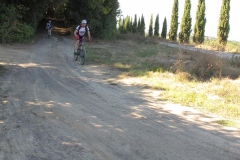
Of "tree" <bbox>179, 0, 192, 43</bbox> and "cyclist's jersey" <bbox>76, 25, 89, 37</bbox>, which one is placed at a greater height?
"tree" <bbox>179, 0, 192, 43</bbox>

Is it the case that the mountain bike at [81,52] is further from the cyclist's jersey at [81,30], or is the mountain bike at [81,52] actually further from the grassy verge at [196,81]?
the grassy verge at [196,81]

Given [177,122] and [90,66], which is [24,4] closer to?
[90,66]

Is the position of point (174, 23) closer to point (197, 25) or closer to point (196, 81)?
point (197, 25)

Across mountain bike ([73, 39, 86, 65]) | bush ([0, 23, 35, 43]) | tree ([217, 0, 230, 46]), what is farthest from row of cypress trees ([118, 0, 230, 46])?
mountain bike ([73, 39, 86, 65])

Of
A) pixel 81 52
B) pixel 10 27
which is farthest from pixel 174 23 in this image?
pixel 81 52

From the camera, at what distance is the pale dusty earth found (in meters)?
4.04

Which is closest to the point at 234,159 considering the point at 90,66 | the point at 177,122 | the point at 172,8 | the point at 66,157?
the point at 177,122

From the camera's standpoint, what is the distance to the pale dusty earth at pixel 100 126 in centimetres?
404

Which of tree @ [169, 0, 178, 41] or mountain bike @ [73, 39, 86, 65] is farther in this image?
tree @ [169, 0, 178, 41]

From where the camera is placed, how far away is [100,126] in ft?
16.5

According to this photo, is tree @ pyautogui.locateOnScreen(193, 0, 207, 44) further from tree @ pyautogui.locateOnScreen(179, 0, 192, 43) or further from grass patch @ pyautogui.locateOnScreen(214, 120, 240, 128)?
grass patch @ pyautogui.locateOnScreen(214, 120, 240, 128)

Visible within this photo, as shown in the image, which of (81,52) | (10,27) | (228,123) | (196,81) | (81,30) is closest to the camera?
(228,123)

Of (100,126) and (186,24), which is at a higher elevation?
(186,24)

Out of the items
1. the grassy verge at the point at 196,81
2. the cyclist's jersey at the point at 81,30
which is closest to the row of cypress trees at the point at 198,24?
the grassy verge at the point at 196,81
